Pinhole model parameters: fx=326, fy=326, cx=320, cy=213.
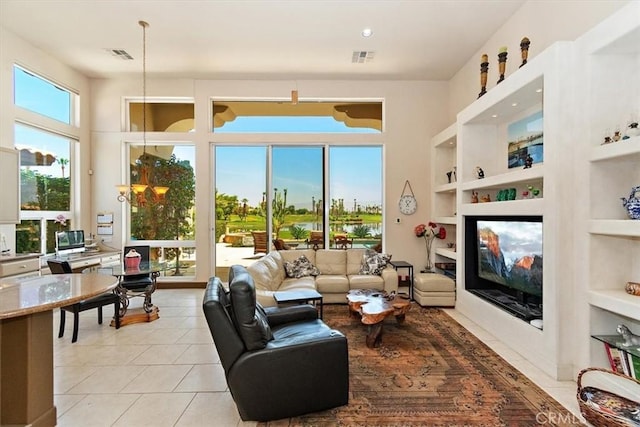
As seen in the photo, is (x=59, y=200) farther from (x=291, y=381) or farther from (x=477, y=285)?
(x=477, y=285)

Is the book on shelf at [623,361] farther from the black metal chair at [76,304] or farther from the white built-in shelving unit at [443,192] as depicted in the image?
the black metal chair at [76,304]

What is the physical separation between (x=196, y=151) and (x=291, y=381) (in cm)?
535

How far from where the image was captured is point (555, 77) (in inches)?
116

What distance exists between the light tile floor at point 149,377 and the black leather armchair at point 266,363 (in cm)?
27

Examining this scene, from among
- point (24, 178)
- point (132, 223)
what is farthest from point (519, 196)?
point (24, 178)

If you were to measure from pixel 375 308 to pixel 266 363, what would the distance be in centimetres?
182

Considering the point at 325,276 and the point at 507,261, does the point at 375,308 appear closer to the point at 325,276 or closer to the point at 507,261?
the point at 507,261

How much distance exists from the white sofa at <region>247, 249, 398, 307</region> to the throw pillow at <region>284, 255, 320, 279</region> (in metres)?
0.07

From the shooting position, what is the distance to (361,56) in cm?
552

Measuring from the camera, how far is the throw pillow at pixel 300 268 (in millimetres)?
5496

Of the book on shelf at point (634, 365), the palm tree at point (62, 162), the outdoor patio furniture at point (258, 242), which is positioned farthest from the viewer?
the outdoor patio furniture at point (258, 242)

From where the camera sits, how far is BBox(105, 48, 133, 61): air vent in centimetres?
533

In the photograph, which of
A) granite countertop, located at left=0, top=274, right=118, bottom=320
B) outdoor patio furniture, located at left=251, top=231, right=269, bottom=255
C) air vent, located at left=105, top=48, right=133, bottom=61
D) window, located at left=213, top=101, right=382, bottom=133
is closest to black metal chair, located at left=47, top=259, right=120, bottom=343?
granite countertop, located at left=0, top=274, right=118, bottom=320

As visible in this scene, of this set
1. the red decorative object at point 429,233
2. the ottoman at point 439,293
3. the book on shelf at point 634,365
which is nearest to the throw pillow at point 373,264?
the ottoman at point 439,293
